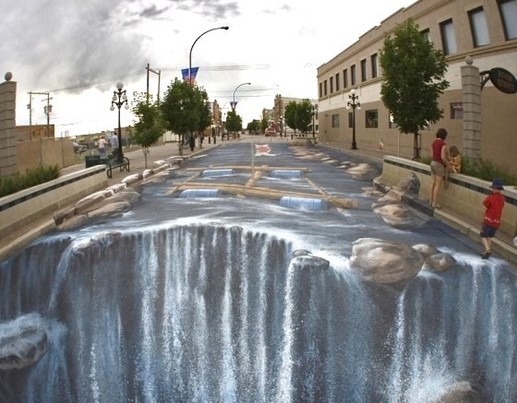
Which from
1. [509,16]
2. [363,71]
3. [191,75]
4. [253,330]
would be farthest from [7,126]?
[363,71]

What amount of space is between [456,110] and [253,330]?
22243mm

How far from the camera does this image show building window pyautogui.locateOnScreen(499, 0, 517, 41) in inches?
858

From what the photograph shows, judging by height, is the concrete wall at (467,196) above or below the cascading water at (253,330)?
above

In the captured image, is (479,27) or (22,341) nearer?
(22,341)

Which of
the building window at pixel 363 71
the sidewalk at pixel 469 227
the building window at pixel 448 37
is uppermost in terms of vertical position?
the building window at pixel 363 71

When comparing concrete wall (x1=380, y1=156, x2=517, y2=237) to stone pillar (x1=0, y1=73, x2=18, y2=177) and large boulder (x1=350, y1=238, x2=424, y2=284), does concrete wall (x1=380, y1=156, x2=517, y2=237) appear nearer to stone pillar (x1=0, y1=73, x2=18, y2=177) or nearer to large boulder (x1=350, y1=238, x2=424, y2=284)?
large boulder (x1=350, y1=238, x2=424, y2=284)

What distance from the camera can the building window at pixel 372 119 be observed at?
4166cm

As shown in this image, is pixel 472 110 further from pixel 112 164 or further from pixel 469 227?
pixel 112 164

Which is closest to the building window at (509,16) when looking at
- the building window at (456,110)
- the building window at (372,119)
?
the building window at (456,110)

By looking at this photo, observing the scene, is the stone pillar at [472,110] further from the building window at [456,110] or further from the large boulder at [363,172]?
the building window at [456,110]

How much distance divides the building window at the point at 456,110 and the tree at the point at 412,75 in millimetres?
3270

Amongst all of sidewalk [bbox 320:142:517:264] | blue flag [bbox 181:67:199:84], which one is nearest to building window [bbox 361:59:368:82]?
blue flag [bbox 181:67:199:84]

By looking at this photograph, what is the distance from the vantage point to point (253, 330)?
958cm

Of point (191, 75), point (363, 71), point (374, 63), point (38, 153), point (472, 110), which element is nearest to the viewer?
point (472, 110)
